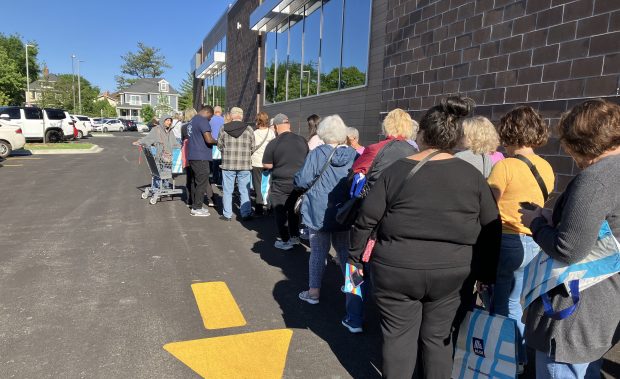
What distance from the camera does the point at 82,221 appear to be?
706 cm

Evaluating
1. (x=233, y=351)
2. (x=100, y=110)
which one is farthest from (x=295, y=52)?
(x=100, y=110)

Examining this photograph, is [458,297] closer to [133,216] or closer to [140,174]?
[133,216]

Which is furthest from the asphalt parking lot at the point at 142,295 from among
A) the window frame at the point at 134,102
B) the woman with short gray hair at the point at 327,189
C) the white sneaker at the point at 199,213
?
the window frame at the point at 134,102

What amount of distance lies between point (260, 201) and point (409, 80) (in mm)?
3321

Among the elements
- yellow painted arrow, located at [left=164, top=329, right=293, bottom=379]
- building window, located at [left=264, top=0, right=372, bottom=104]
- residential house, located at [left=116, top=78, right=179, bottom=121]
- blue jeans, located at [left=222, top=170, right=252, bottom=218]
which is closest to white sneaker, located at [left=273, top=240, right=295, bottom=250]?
blue jeans, located at [left=222, top=170, right=252, bottom=218]

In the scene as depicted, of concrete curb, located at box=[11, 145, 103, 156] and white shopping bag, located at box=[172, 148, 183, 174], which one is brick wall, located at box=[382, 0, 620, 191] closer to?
white shopping bag, located at box=[172, 148, 183, 174]

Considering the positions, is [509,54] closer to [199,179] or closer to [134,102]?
[199,179]

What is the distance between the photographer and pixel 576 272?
6.21ft

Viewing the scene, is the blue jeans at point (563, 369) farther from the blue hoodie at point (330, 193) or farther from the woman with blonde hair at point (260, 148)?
the woman with blonde hair at point (260, 148)

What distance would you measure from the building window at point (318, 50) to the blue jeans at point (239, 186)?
317 centimetres

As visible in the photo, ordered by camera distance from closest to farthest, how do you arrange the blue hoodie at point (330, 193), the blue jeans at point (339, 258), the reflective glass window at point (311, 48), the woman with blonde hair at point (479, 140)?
1. the woman with blonde hair at point (479, 140)
2. the blue jeans at point (339, 258)
3. the blue hoodie at point (330, 193)
4. the reflective glass window at point (311, 48)

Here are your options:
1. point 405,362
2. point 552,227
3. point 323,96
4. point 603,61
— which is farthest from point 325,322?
point 323,96

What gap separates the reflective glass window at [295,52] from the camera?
1257 cm

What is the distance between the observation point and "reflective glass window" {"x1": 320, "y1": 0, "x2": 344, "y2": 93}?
9.98 metres
